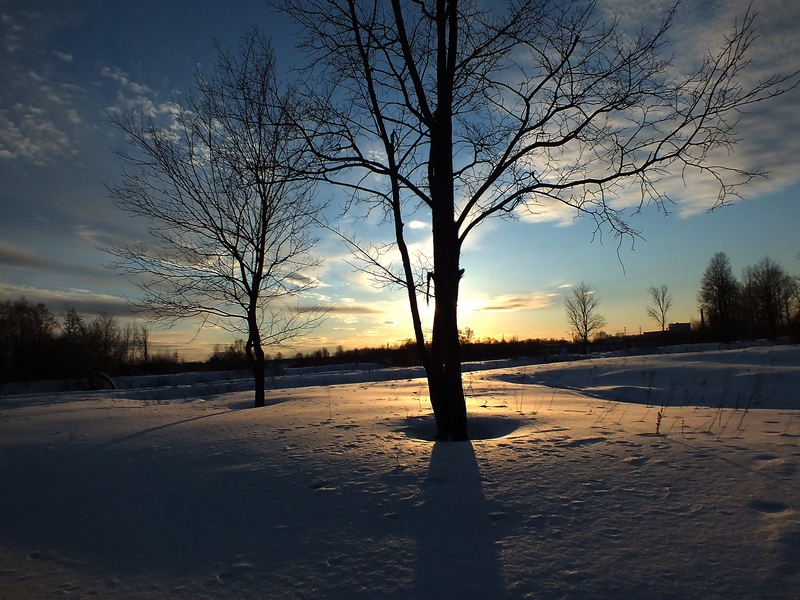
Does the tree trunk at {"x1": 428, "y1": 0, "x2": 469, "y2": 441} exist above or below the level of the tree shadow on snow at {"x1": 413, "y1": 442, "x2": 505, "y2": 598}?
above

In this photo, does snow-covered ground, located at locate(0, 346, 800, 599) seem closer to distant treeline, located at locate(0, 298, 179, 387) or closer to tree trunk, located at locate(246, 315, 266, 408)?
tree trunk, located at locate(246, 315, 266, 408)

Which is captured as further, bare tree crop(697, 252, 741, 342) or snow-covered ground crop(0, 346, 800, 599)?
bare tree crop(697, 252, 741, 342)

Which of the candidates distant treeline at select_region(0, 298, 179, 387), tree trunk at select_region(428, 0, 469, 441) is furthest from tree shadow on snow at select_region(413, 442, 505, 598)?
distant treeline at select_region(0, 298, 179, 387)

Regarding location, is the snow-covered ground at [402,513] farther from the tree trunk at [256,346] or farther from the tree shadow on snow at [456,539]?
the tree trunk at [256,346]

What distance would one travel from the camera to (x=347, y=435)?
5301mm

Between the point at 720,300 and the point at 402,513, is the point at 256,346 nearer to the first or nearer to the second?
the point at 402,513

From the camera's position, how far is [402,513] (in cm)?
313

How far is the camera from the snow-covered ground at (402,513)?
232 cm

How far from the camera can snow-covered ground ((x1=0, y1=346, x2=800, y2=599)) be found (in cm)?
232

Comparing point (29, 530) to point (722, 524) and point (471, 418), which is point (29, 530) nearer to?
point (722, 524)

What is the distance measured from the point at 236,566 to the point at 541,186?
521 centimetres

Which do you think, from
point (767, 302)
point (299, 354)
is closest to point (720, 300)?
point (767, 302)

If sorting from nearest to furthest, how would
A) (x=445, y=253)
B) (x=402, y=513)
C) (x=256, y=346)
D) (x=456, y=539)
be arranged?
(x=456, y=539)
(x=402, y=513)
(x=445, y=253)
(x=256, y=346)

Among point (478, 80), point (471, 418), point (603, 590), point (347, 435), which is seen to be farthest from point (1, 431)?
point (478, 80)
